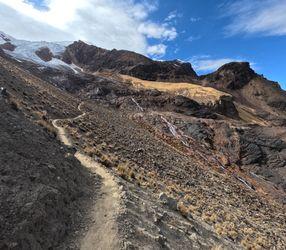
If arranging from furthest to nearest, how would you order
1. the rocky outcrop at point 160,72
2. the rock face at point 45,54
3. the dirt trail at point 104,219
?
1. the rock face at point 45,54
2. the rocky outcrop at point 160,72
3. the dirt trail at point 104,219

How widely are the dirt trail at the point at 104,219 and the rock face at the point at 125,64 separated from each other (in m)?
106

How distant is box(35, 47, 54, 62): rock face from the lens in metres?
135

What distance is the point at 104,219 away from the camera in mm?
12195

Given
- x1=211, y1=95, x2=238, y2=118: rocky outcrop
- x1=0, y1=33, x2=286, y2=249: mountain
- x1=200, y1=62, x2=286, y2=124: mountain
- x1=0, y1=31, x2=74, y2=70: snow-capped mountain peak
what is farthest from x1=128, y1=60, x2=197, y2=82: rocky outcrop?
x1=0, y1=33, x2=286, y2=249: mountain

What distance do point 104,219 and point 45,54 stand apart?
5339 inches

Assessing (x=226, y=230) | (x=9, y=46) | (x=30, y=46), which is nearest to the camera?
(x=226, y=230)

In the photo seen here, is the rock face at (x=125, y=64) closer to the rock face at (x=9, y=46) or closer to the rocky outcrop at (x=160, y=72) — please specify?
the rocky outcrop at (x=160, y=72)

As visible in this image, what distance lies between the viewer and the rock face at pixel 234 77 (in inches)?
5236

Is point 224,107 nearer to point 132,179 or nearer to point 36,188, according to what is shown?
point 132,179

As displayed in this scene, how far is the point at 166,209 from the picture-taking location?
54.0 ft

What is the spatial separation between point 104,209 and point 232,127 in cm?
5387

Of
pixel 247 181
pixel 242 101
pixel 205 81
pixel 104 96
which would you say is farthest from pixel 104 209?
pixel 205 81

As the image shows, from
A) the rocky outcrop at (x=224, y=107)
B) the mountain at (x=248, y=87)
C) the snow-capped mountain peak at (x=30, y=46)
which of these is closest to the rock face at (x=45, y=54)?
the snow-capped mountain peak at (x=30, y=46)

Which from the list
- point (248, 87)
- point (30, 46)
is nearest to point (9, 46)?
point (30, 46)
